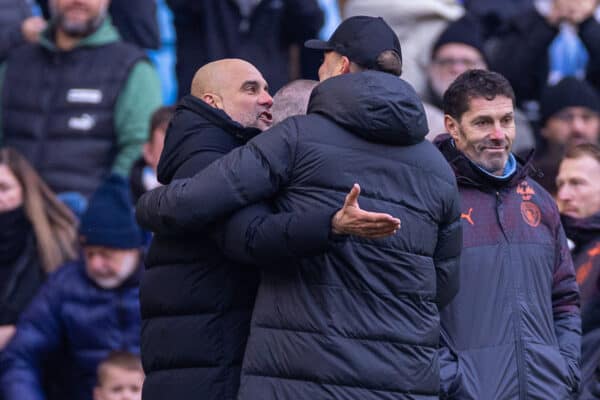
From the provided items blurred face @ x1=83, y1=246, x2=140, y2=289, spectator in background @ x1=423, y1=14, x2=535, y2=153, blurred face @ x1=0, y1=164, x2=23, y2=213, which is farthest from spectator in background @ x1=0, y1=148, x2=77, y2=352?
spectator in background @ x1=423, y1=14, x2=535, y2=153

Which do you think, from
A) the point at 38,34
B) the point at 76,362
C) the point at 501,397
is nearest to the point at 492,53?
the point at 38,34

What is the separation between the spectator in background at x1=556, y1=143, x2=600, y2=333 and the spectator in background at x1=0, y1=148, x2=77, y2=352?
278 centimetres

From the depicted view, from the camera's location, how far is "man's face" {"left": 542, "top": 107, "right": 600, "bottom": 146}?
1002 centimetres

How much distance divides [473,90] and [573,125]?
151 inches

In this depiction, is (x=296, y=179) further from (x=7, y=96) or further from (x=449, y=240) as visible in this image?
(x=7, y=96)

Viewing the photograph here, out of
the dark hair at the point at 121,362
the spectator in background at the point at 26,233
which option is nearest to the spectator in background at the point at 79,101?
the spectator in background at the point at 26,233

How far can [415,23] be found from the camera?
1067 centimetres

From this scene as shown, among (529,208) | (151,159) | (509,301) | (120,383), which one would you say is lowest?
(120,383)

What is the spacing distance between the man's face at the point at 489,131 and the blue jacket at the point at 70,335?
105 inches

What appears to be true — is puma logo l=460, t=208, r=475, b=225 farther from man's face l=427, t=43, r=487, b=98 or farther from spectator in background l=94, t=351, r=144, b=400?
man's face l=427, t=43, r=487, b=98

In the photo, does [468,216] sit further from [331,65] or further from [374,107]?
[374,107]

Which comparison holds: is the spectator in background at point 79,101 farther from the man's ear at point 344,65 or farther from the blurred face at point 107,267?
the man's ear at point 344,65

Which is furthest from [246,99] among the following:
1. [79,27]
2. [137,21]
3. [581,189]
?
[137,21]

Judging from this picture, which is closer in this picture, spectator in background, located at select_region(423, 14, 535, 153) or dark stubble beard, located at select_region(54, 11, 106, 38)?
dark stubble beard, located at select_region(54, 11, 106, 38)
